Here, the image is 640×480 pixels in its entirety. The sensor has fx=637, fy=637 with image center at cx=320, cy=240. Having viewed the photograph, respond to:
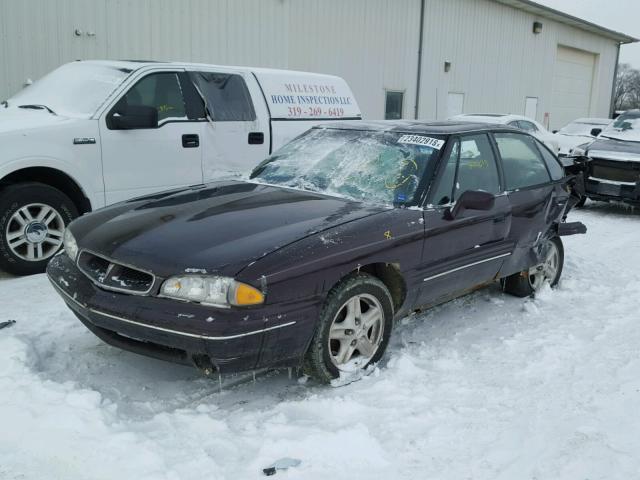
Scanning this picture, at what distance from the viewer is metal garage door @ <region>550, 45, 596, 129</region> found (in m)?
24.8

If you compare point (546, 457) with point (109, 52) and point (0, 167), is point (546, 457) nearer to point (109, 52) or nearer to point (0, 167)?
point (0, 167)

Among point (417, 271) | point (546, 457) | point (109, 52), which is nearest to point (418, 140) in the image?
point (417, 271)

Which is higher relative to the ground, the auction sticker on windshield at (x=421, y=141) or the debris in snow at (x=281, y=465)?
the auction sticker on windshield at (x=421, y=141)

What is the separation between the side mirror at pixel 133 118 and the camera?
5.95 m

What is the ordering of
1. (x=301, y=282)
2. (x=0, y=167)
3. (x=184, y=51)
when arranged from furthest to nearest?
(x=184, y=51) → (x=0, y=167) → (x=301, y=282)

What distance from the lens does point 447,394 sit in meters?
3.66

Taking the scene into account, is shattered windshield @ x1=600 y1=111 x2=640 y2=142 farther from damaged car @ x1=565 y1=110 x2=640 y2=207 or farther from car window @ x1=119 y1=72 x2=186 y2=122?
car window @ x1=119 y1=72 x2=186 y2=122

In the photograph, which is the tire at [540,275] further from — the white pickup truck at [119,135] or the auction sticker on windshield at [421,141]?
the white pickup truck at [119,135]

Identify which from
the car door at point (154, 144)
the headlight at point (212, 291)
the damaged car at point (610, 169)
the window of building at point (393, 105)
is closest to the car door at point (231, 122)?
the car door at point (154, 144)

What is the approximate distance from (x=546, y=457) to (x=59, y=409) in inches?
93.9

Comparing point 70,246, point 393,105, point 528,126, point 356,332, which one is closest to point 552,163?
point 356,332

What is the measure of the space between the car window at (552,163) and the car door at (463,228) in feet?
3.14

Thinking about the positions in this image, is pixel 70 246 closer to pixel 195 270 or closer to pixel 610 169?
pixel 195 270

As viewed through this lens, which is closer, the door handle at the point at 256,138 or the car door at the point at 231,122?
the car door at the point at 231,122
